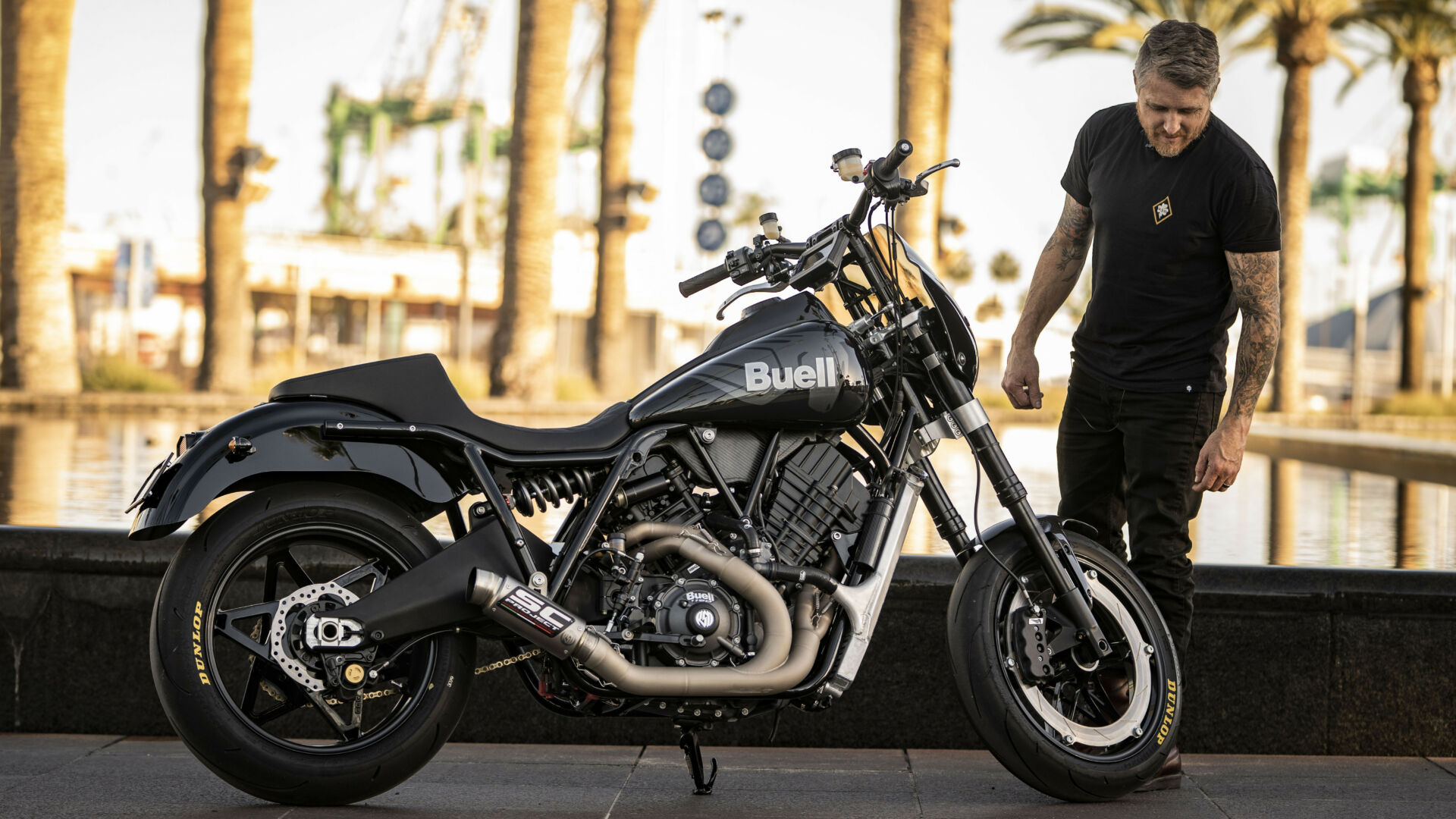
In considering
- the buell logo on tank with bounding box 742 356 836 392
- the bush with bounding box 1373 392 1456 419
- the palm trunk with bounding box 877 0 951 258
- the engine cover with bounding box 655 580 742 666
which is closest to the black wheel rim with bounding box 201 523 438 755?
the engine cover with bounding box 655 580 742 666

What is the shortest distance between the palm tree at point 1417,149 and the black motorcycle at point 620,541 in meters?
28.9

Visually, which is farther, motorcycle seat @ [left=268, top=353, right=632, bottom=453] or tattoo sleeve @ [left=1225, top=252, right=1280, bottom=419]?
tattoo sleeve @ [left=1225, top=252, right=1280, bottom=419]

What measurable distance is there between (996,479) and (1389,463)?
33.9 ft

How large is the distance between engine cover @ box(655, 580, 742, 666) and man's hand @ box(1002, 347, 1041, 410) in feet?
3.99

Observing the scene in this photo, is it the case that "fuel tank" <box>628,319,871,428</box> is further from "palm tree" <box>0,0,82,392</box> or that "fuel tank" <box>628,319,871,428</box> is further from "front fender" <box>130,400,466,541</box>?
"palm tree" <box>0,0,82,392</box>

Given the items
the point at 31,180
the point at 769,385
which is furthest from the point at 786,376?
the point at 31,180

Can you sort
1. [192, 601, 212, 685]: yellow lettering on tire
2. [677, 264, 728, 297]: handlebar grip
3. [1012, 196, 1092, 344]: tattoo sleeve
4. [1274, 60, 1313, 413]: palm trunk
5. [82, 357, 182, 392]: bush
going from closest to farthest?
1. [192, 601, 212, 685]: yellow lettering on tire
2. [677, 264, 728, 297]: handlebar grip
3. [1012, 196, 1092, 344]: tattoo sleeve
4. [82, 357, 182, 392]: bush
5. [1274, 60, 1313, 413]: palm trunk

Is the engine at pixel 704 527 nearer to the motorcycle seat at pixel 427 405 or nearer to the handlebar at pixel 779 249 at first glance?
the motorcycle seat at pixel 427 405

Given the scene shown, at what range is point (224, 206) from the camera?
18297 mm

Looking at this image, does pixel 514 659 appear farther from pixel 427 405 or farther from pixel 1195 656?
pixel 1195 656

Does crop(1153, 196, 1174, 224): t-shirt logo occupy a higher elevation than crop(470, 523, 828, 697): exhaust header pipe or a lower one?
higher

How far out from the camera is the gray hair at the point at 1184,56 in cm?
375

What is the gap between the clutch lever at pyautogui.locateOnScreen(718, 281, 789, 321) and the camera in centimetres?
371

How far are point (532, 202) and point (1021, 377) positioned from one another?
44.2 ft
